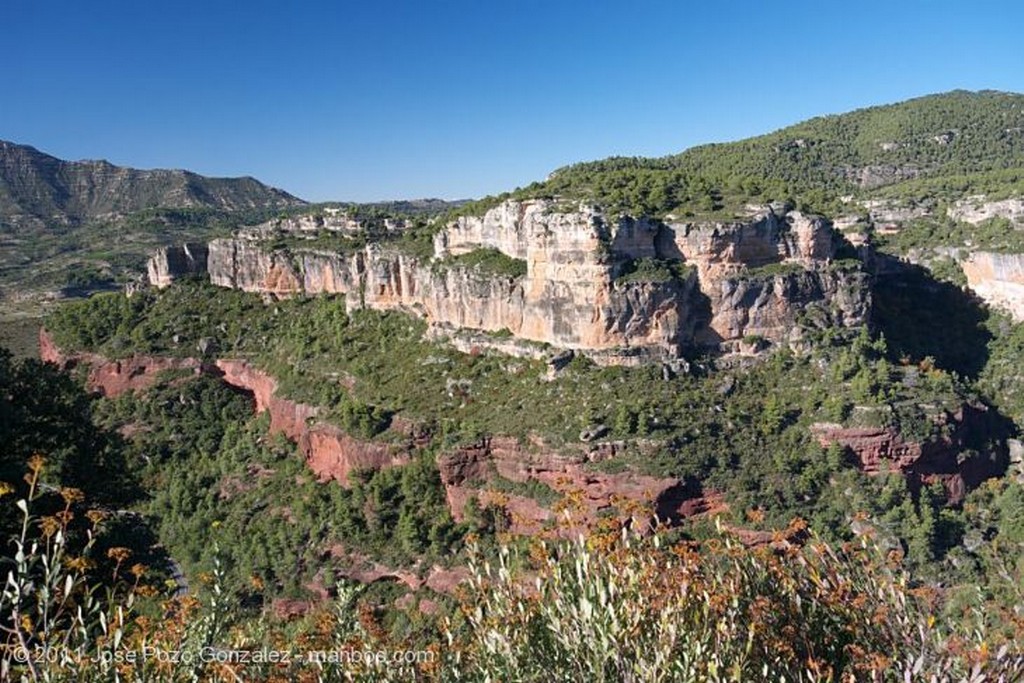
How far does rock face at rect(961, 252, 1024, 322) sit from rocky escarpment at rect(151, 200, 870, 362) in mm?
19340

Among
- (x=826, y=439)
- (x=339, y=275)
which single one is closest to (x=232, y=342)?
(x=339, y=275)

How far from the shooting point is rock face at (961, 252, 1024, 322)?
54.5 metres

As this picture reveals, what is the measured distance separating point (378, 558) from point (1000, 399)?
4210 cm

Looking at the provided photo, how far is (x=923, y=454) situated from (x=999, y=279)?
90.2ft

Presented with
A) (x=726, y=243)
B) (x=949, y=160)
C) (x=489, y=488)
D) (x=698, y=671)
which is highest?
(x=949, y=160)

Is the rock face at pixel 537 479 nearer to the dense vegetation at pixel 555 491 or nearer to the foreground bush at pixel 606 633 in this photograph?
the dense vegetation at pixel 555 491

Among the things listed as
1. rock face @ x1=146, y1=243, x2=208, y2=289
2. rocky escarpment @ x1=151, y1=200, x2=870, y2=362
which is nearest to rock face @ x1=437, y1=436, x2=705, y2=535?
rocky escarpment @ x1=151, y1=200, x2=870, y2=362

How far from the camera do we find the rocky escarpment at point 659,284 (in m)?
41.5

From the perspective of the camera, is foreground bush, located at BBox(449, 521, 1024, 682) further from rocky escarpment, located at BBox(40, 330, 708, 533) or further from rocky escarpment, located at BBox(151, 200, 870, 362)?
rocky escarpment, located at BBox(151, 200, 870, 362)

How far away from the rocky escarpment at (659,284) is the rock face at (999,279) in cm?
1934

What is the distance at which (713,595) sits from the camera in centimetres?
1089

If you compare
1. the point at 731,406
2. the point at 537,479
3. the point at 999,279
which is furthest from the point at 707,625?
the point at 999,279

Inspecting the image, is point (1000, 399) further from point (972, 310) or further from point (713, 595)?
point (713, 595)

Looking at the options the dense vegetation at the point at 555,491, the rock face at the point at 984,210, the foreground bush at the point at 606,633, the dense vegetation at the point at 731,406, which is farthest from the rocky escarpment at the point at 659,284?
the foreground bush at the point at 606,633
